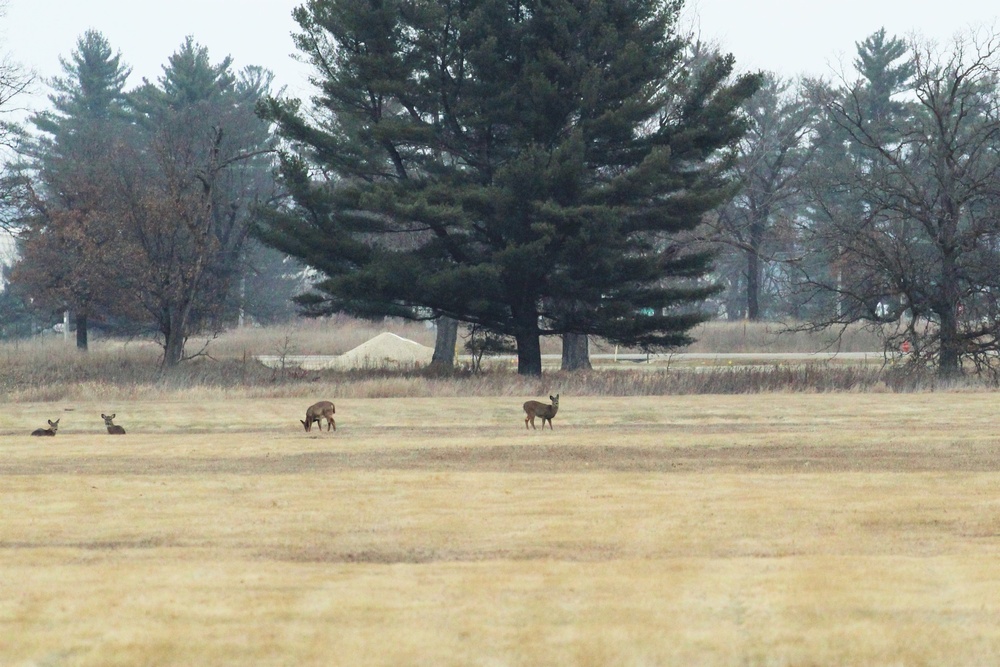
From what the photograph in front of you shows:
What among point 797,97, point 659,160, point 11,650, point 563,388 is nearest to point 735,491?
point 11,650

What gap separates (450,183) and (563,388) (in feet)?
27.7

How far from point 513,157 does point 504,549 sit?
86.9 ft

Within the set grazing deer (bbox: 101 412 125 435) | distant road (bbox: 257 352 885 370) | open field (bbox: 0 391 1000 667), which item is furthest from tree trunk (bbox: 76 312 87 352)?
open field (bbox: 0 391 1000 667)

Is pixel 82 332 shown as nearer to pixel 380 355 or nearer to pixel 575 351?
pixel 380 355

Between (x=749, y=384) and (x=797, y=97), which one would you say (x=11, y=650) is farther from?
(x=797, y=97)

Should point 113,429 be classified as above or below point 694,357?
below

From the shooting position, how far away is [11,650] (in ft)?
21.8

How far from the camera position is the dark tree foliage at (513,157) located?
3312cm

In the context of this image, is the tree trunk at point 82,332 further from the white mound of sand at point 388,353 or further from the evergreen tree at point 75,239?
the white mound of sand at point 388,353

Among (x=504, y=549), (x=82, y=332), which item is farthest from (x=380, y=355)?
(x=504, y=549)

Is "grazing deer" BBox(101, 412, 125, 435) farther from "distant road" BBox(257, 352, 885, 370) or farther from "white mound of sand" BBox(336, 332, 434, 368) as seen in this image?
"distant road" BBox(257, 352, 885, 370)

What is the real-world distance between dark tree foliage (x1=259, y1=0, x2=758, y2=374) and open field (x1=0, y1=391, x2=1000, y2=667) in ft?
52.1

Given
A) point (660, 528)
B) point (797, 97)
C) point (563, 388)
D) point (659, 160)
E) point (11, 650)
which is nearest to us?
point (11, 650)

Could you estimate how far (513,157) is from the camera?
34938 millimetres
